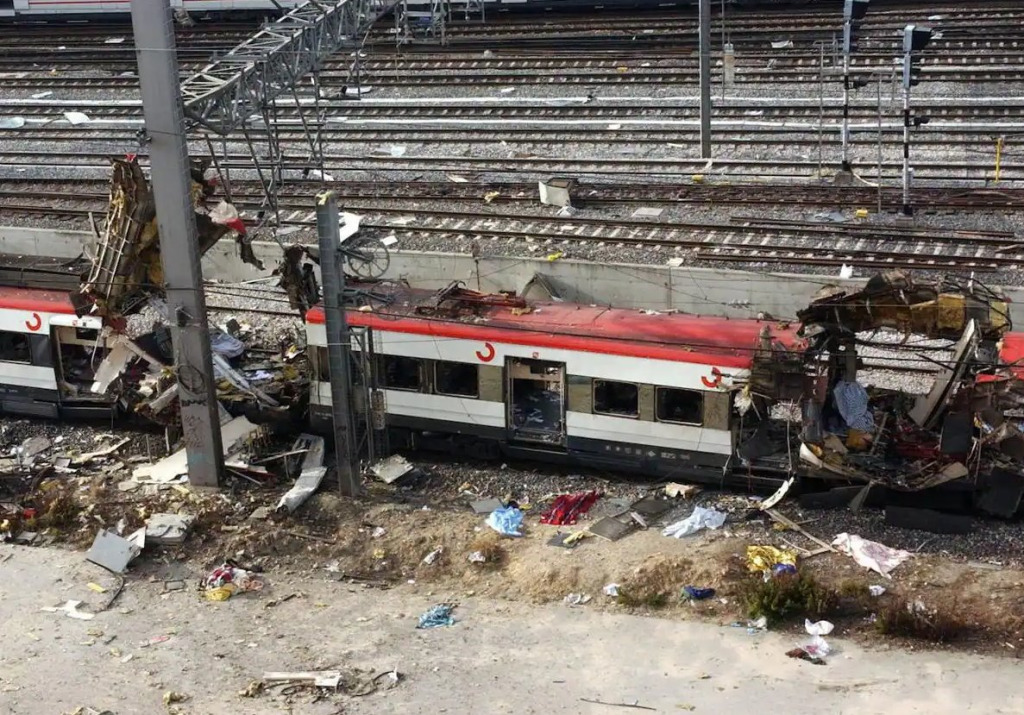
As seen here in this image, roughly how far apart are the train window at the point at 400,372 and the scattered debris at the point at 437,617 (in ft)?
13.6

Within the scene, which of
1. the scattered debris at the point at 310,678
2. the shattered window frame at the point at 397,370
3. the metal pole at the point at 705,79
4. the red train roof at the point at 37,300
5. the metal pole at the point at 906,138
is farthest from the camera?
the metal pole at the point at 705,79

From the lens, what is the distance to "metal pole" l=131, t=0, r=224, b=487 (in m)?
16.7

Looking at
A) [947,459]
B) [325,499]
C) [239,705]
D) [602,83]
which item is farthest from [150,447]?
[602,83]

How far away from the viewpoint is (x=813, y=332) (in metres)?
16.6

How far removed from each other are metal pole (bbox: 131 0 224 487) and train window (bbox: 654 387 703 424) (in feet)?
20.2

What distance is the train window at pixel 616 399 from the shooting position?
17328 millimetres

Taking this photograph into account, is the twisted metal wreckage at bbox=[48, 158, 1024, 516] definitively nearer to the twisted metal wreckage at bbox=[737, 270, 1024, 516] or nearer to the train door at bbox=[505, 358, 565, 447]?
the twisted metal wreckage at bbox=[737, 270, 1024, 516]

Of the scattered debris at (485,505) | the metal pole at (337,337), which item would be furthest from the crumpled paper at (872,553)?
the metal pole at (337,337)

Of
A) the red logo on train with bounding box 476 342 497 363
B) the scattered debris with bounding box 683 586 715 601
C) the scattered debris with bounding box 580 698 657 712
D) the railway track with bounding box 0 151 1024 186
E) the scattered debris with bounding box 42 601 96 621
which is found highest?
the railway track with bounding box 0 151 1024 186

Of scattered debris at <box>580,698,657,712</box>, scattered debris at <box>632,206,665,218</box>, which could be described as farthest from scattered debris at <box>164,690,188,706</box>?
scattered debris at <box>632,206,665,218</box>

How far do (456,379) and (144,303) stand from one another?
5.60 m

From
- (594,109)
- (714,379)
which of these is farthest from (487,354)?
(594,109)

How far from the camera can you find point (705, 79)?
27.9m

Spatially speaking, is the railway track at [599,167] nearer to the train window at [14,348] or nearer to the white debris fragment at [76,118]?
the white debris fragment at [76,118]
